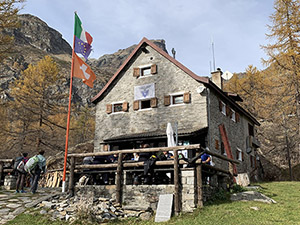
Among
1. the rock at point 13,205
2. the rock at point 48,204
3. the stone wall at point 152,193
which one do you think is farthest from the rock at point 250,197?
the rock at point 13,205

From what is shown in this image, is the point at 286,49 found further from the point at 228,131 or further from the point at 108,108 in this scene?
the point at 108,108

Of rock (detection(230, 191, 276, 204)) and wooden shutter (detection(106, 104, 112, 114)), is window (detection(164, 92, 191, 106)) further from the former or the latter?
rock (detection(230, 191, 276, 204))

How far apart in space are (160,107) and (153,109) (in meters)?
0.51

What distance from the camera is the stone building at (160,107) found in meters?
17.5

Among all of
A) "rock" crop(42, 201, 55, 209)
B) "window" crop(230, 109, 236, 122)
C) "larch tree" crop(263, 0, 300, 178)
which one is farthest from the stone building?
"rock" crop(42, 201, 55, 209)

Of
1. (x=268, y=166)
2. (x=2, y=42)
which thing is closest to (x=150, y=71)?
(x=2, y=42)

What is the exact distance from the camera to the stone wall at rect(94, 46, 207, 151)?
17.8 meters

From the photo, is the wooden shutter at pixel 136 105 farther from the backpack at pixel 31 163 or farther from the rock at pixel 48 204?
the rock at pixel 48 204

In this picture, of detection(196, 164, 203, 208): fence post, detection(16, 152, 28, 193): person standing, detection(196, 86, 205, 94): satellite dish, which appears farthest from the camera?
detection(196, 86, 205, 94): satellite dish

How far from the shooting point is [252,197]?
1115cm

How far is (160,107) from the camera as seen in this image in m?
19.0

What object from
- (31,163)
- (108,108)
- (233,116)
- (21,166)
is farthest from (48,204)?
(233,116)

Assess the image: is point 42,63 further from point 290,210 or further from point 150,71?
point 290,210

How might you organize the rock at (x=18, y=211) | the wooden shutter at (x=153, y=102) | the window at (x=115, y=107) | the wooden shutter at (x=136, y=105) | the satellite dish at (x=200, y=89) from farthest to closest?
the window at (x=115, y=107), the wooden shutter at (x=136, y=105), the wooden shutter at (x=153, y=102), the satellite dish at (x=200, y=89), the rock at (x=18, y=211)
